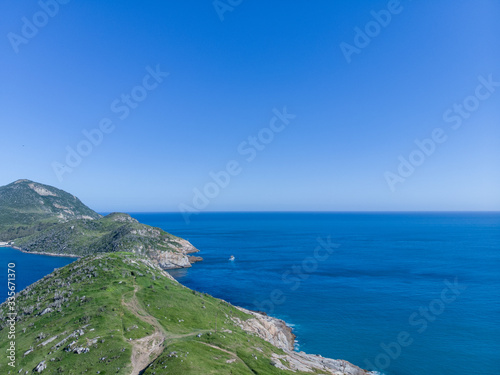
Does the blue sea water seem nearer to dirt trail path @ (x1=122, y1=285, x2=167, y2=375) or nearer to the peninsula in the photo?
the peninsula

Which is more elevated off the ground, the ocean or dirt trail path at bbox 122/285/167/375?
the ocean

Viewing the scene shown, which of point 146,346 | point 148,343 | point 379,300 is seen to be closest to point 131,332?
point 148,343

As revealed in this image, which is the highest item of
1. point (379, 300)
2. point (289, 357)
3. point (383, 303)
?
point (379, 300)

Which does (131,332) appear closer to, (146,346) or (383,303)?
(146,346)

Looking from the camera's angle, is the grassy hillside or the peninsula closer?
the grassy hillside

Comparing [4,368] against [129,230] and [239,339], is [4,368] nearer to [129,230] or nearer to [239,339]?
[239,339]

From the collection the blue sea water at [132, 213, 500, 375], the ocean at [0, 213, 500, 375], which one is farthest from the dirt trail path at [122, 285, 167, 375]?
the ocean at [0, 213, 500, 375]

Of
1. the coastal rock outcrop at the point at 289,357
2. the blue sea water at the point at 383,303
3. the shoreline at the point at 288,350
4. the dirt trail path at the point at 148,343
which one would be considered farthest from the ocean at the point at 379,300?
the dirt trail path at the point at 148,343

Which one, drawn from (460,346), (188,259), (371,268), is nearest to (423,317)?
(460,346)

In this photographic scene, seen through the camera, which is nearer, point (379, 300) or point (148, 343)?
point (148, 343)
